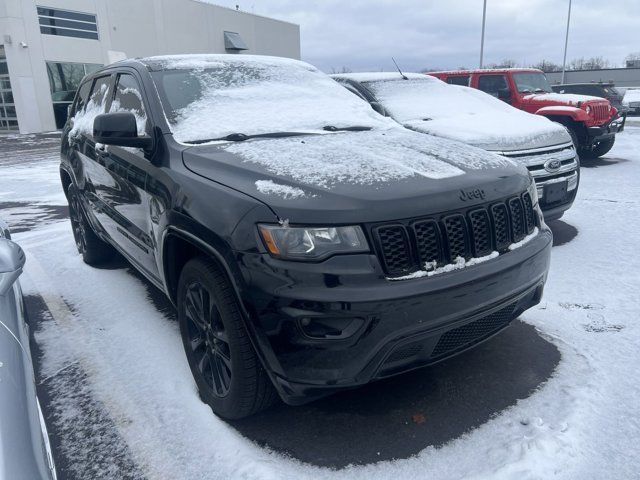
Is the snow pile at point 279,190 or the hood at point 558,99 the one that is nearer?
the snow pile at point 279,190

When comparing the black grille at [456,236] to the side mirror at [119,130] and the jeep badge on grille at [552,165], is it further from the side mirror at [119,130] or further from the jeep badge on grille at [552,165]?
the jeep badge on grille at [552,165]

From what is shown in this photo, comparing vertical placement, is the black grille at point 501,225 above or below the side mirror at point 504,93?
below

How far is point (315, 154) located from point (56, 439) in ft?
6.19

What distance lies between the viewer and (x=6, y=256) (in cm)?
205

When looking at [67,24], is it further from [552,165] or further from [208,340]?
[208,340]

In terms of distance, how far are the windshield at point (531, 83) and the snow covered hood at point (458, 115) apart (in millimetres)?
4019

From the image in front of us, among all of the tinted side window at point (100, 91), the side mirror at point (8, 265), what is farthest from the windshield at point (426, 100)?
the side mirror at point (8, 265)

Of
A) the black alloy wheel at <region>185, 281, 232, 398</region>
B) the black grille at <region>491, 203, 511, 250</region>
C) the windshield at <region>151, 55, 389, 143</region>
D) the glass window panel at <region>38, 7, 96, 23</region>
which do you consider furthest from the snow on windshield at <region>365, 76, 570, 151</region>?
the glass window panel at <region>38, 7, 96, 23</region>

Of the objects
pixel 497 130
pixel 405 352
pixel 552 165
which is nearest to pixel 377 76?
pixel 497 130

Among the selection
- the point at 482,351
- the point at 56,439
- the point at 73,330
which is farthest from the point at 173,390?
the point at 482,351

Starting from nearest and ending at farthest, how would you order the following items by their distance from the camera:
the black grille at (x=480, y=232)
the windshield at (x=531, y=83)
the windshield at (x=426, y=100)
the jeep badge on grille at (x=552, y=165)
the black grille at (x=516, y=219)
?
the black grille at (x=480, y=232) < the black grille at (x=516, y=219) < the jeep badge on grille at (x=552, y=165) < the windshield at (x=426, y=100) < the windshield at (x=531, y=83)

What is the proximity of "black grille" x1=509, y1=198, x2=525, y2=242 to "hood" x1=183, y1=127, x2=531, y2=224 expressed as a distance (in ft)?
0.22

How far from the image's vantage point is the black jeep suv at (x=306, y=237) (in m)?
2.03

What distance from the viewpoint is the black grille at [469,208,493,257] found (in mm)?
2336
